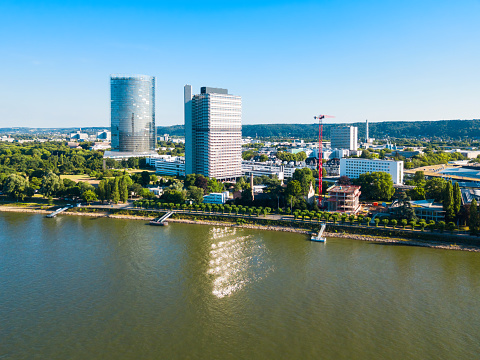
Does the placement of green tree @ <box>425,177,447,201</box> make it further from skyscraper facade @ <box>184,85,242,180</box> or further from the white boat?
skyscraper facade @ <box>184,85,242,180</box>

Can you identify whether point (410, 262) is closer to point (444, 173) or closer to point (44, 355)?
point (44, 355)

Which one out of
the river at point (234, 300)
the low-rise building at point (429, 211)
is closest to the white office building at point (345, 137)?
the low-rise building at point (429, 211)

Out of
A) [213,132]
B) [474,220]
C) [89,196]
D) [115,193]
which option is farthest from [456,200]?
[89,196]

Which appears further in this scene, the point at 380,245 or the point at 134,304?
the point at 380,245

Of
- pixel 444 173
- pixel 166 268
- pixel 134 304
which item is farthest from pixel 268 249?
pixel 444 173

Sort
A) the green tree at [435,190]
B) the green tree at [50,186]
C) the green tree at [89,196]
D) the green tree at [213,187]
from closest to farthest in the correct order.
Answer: the green tree at [435,190] < the green tree at [89,196] < the green tree at [50,186] < the green tree at [213,187]

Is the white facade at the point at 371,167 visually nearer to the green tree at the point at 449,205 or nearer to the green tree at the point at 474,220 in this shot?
the green tree at the point at 449,205
